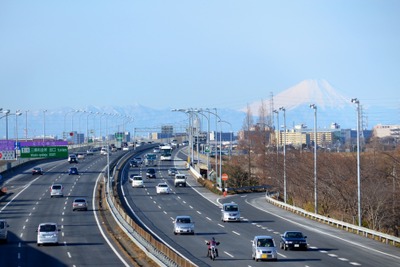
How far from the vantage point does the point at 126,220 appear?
56.5 m

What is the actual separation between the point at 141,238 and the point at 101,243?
4790 mm

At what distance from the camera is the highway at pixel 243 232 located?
4134cm

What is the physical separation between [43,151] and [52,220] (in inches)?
1971

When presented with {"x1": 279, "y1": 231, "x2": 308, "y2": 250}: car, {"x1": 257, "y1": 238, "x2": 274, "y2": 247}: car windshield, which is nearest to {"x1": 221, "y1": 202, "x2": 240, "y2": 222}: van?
{"x1": 279, "y1": 231, "x2": 308, "y2": 250}: car

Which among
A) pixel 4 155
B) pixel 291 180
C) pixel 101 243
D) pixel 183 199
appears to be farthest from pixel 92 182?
pixel 101 243

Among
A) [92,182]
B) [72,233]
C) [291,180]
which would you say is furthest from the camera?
[92,182]

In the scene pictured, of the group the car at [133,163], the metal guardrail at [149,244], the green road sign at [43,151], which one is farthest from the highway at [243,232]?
the car at [133,163]

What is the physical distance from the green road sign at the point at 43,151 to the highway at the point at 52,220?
282 cm

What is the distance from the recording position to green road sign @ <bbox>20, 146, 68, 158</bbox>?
11250 cm

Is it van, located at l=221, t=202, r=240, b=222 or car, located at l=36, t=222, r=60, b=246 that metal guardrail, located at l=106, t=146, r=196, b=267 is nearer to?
car, located at l=36, t=222, r=60, b=246

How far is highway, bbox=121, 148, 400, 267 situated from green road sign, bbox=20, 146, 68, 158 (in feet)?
73.5

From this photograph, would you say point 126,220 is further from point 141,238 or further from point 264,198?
point 264,198

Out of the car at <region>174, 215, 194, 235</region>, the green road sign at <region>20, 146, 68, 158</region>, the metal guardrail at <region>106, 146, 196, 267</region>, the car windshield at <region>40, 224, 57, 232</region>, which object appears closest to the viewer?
the metal guardrail at <region>106, 146, 196, 267</region>

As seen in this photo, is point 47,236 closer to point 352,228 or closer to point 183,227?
point 183,227
